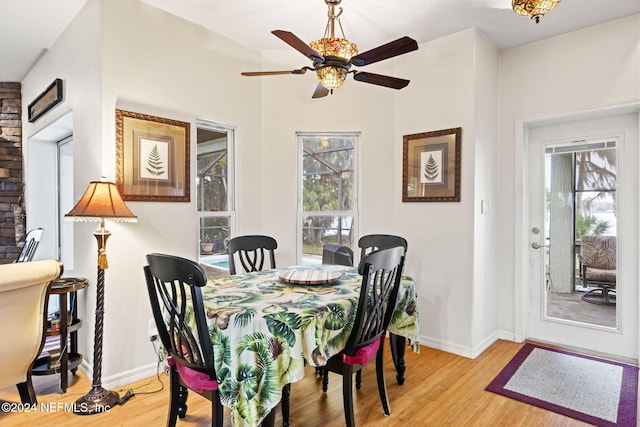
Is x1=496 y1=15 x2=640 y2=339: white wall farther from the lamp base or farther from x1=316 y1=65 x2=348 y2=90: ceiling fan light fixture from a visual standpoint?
the lamp base

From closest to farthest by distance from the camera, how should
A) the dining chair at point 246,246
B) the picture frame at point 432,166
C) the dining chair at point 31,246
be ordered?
the dining chair at point 246,246 < the picture frame at point 432,166 < the dining chair at point 31,246

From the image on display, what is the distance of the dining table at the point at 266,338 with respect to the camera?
1572 millimetres

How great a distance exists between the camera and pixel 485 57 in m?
3.29

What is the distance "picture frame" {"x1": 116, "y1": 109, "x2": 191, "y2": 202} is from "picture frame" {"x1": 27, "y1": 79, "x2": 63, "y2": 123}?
1.00m

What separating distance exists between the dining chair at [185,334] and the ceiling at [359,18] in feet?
6.96

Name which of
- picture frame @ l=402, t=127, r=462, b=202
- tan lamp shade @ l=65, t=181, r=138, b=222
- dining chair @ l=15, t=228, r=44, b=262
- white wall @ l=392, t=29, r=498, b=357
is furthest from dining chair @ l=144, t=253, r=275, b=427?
dining chair @ l=15, t=228, r=44, b=262

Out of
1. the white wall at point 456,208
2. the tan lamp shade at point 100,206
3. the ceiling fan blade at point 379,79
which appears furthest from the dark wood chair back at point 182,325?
the white wall at point 456,208

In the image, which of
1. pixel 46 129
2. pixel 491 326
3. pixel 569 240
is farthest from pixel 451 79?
pixel 46 129

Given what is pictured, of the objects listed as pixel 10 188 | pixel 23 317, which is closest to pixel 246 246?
pixel 23 317

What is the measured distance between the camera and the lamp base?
228 cm

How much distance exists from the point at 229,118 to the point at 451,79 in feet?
6.49

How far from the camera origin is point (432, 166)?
11.1ft

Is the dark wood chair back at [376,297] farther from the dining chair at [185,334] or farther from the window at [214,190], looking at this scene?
the window at [214,190]

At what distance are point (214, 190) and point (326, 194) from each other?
1.09 metres
